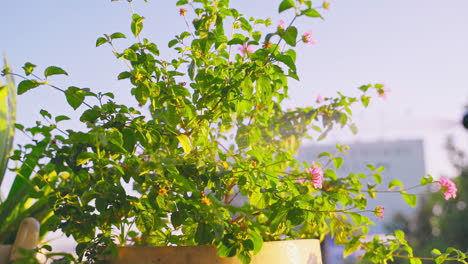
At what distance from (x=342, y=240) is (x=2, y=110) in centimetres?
132

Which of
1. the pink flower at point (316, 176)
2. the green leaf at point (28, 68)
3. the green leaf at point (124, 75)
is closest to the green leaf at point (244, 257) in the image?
the pink flower at point (316, 176)

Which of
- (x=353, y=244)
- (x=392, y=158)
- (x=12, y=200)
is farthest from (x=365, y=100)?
(x=392, y=158)

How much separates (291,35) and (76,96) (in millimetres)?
365

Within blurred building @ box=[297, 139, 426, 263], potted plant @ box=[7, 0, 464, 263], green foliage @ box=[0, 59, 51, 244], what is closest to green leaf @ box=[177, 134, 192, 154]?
potted plant @ box=[7, 0, 464, 263]

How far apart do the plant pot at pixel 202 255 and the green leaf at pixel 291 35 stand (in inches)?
13.2

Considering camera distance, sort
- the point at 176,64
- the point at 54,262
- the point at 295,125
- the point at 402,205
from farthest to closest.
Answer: the point at 402,205, the point at 295,125, the point at 176,64, the point at 54,262

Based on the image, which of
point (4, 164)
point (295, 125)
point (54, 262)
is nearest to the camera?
point (54, 262)

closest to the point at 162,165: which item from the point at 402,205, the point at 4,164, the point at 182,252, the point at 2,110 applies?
the point at 182,252

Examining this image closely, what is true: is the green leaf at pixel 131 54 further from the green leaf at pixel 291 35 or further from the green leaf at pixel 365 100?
the green leaf at pixel 365 100

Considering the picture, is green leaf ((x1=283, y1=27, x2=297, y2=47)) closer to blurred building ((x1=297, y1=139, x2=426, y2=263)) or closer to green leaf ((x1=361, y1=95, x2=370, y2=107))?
green leaf ((x1=361, y1=95, x2=370, y2=107))

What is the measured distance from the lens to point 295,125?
1236 mm

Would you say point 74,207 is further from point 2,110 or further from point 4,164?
point 2,110

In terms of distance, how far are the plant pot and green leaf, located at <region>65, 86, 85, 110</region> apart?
26 centimetres

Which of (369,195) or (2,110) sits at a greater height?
(2,110)
